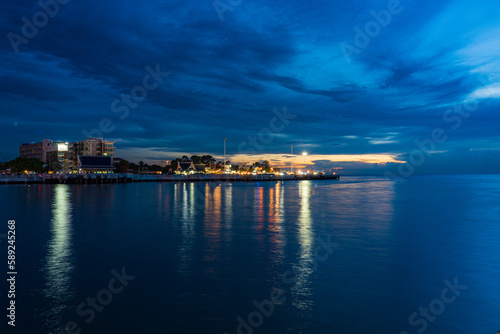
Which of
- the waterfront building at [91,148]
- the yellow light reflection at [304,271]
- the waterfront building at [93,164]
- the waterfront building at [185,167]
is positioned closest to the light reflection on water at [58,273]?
the yellow light reflection at [304,271]

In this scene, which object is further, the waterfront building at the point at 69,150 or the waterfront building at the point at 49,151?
the waterfront building at the point at 49,151

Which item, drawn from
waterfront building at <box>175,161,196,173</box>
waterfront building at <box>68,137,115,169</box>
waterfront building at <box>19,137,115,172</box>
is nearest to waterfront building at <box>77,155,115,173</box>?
waterfront building at <box>19,137,115,172</box>

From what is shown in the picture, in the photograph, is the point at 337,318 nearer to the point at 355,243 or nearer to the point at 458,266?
the point at 458,266

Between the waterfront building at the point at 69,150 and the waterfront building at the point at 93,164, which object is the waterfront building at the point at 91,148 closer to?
the waterfront building at the point at 69,150

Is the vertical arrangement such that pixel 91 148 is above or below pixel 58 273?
above

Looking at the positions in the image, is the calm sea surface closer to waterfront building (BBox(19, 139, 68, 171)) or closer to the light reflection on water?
the light reflection on water

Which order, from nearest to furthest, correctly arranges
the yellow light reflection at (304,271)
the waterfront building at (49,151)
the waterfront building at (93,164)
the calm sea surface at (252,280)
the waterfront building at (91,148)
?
the calm sea surface at (252,280) < the yellow light reflection at (304,271) < the waterfront building at (93,164) < the waterfront building at (91,148) < the waterfront building at (49,151)

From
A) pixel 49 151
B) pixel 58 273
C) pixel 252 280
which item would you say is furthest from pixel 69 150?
pixel 252 280

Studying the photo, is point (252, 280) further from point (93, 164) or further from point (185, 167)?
point (185, 167)

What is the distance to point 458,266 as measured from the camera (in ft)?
48.0

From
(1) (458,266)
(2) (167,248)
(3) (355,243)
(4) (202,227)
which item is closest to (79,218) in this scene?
(4) (202,227)

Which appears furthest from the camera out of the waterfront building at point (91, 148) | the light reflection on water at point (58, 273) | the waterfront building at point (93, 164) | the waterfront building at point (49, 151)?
the waterfront building at point (49, 151)

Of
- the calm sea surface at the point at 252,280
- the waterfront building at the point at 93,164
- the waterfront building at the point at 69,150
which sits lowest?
the calm sea surface at the point at 252,280

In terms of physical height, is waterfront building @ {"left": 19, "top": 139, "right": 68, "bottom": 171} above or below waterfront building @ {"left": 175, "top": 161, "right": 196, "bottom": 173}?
above
